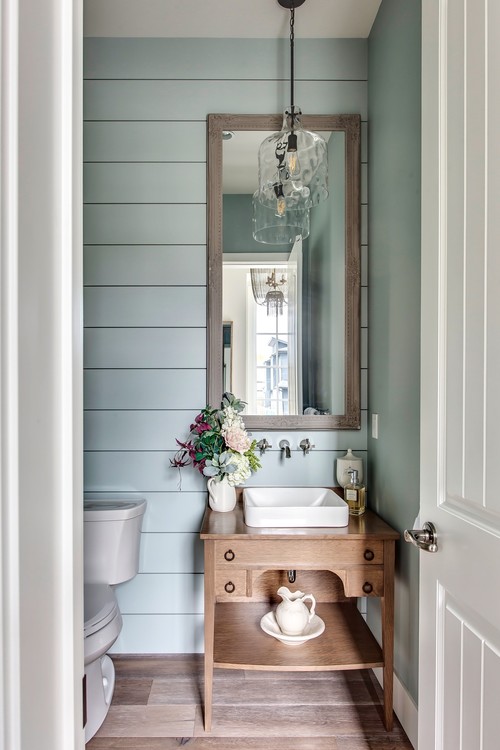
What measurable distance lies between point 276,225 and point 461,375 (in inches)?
54.7

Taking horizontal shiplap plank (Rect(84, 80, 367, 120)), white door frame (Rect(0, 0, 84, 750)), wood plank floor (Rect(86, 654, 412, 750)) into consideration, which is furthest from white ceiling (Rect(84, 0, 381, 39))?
wood plank floor (Rect(86, 654, 412, 750))

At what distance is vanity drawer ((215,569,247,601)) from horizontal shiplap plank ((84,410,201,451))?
2.12ft

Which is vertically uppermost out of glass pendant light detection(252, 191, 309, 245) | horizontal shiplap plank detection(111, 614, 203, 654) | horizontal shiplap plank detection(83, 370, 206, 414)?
glass pendant light detection(252, 191, 309, 245)

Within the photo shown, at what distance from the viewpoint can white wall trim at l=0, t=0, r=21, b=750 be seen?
355mm

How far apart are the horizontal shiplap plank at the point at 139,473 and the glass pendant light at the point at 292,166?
1.27 meters

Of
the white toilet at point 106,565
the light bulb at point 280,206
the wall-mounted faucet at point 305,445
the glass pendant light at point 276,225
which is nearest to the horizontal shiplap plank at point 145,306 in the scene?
the glass pendant light at point 276,225

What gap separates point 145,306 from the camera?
2125mm

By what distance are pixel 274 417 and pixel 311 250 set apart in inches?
31.1

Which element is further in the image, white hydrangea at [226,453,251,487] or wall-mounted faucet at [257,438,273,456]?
wall-mounted faucet at [257,438,273,456]

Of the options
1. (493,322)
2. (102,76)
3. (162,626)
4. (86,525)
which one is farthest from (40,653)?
(102,76)

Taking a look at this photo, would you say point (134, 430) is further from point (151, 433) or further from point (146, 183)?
point (146, 183)

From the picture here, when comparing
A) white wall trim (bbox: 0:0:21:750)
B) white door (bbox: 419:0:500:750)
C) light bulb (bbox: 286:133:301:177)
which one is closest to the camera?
white wall trim (bbox: 0:0:21:750)

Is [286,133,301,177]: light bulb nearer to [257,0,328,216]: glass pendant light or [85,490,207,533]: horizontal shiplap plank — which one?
[257,0,328,216]: glass pendant light

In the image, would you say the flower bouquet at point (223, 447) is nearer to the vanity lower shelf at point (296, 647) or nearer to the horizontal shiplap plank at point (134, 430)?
the horizontal shiplap plank at point (134, 430)
